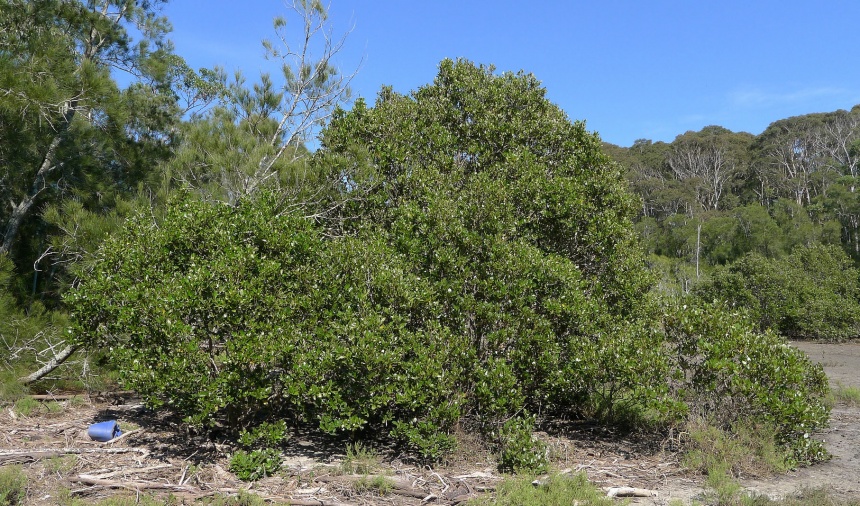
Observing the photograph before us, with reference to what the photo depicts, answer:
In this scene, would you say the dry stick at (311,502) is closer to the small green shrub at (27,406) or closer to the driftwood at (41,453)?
the driftwood at (41,453)

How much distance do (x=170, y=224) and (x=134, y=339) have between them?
128cm

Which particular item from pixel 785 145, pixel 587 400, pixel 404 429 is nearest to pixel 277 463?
pixel 404 429

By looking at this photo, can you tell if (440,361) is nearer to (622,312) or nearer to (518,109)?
(622,312)

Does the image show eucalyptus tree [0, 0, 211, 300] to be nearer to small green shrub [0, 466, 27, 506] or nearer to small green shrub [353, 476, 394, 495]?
small green shrub [0, 466, 27, 506]

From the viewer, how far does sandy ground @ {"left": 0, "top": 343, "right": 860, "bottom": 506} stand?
233 inches

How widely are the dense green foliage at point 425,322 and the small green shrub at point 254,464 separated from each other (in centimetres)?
24

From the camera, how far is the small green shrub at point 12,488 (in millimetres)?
5520

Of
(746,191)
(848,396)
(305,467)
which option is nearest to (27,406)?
(305,467)

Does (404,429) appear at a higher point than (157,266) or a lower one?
lower

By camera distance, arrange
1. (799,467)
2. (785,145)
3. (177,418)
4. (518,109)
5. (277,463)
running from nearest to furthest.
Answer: (277,463) < (799,467) < (177,418) < (518,109) < (785,145)

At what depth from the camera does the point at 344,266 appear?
22.6 feet

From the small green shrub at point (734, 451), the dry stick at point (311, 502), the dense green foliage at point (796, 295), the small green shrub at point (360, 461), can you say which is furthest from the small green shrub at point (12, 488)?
the dense green foliage at point (796, 295)

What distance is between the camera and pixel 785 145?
162ft

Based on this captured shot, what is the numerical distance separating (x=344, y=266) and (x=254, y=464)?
2.22 m
